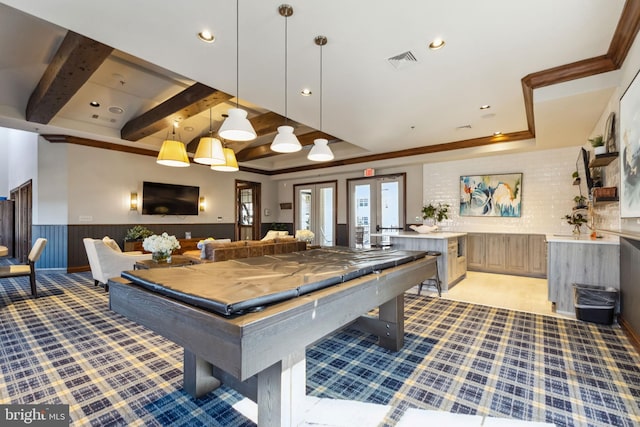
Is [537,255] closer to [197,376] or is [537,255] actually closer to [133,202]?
[197,376]

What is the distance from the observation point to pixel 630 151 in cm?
252

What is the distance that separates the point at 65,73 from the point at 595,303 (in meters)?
7.17

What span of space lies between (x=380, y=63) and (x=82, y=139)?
6858 millimetres

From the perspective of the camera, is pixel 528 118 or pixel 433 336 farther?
pixel 528 118

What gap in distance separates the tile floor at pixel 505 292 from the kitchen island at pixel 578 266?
0.89 ft

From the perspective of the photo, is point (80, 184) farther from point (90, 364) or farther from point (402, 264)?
point (402, 264)

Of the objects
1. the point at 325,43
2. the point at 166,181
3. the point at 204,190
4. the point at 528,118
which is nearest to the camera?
the point at 325,43

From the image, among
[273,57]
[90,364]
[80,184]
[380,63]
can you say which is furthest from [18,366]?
[80,184]

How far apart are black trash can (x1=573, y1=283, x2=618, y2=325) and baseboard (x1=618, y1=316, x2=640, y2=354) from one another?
9 centimetres

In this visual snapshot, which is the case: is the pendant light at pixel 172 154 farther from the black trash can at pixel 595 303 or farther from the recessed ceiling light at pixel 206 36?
the black trash can at pixel 595 303

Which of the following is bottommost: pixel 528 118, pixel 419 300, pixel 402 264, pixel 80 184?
pixel 419 300

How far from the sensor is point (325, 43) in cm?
281

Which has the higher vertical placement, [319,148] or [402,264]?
[319,148]

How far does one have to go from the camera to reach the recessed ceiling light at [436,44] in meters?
2.76
